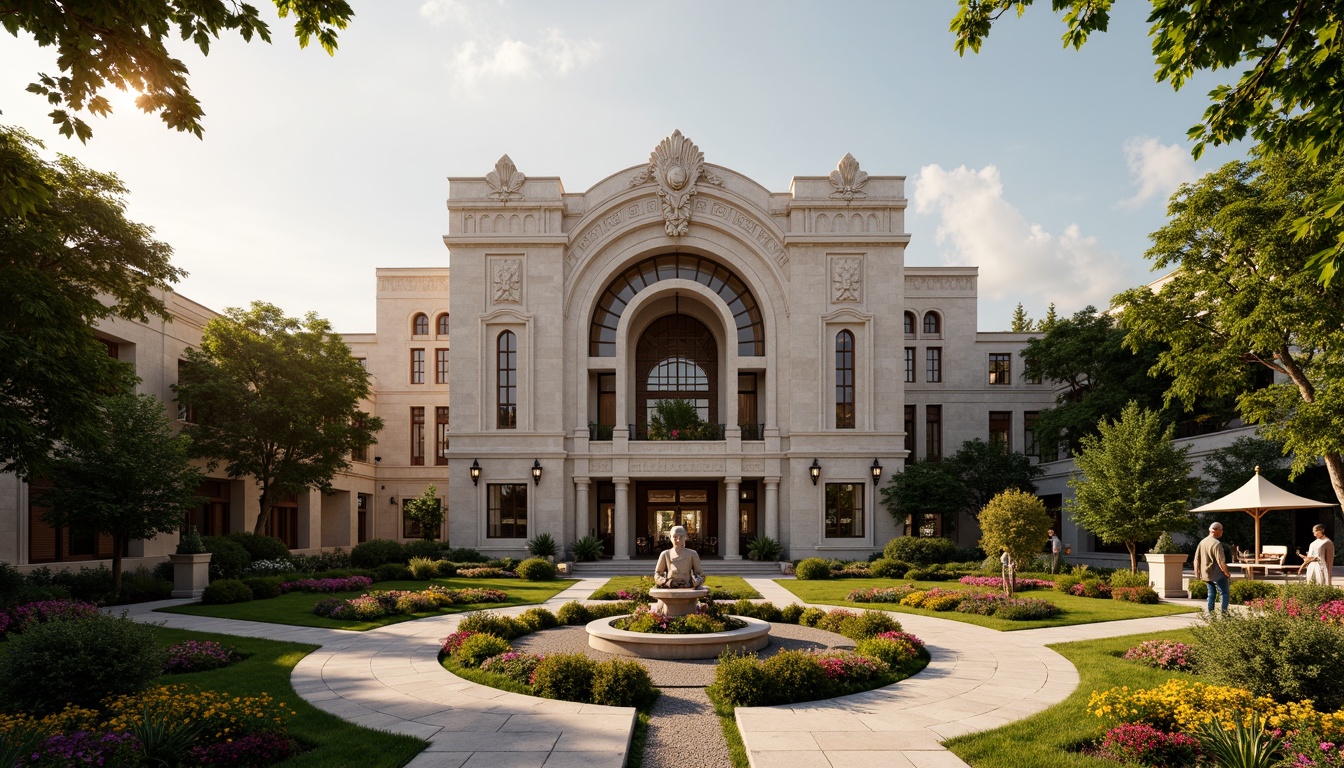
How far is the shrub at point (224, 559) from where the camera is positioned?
25172 millimetres

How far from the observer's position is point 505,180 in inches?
1363

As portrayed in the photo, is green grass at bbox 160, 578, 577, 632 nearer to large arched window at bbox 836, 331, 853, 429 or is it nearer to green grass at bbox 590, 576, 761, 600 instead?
green grass at bbox 590, 576, 761, 600

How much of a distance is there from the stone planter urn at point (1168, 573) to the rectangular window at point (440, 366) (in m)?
37.2

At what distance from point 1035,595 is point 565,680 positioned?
15.9 meters

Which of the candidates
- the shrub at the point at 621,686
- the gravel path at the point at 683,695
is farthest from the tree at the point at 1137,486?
the shrub at the point at 621,686

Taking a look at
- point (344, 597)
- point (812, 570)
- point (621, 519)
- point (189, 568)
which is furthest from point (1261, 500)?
point (189, 568)

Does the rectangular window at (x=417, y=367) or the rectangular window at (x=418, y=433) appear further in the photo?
the rectangular window at (x=417, y=367)

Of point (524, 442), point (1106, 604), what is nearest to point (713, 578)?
point (524, 442)

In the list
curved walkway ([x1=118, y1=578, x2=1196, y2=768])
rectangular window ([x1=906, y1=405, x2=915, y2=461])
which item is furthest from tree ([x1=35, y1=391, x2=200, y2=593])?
rectangular window ([x1=906, y1=405, x2=915, y2=461])

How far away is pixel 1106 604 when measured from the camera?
65.6ft

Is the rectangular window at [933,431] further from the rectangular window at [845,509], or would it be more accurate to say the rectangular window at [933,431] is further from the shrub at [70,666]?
the shrub at [70,666]

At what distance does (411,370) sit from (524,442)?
1593cm

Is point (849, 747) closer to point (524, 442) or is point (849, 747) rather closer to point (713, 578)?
point (713, 578)

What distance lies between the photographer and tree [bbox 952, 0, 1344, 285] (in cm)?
682
